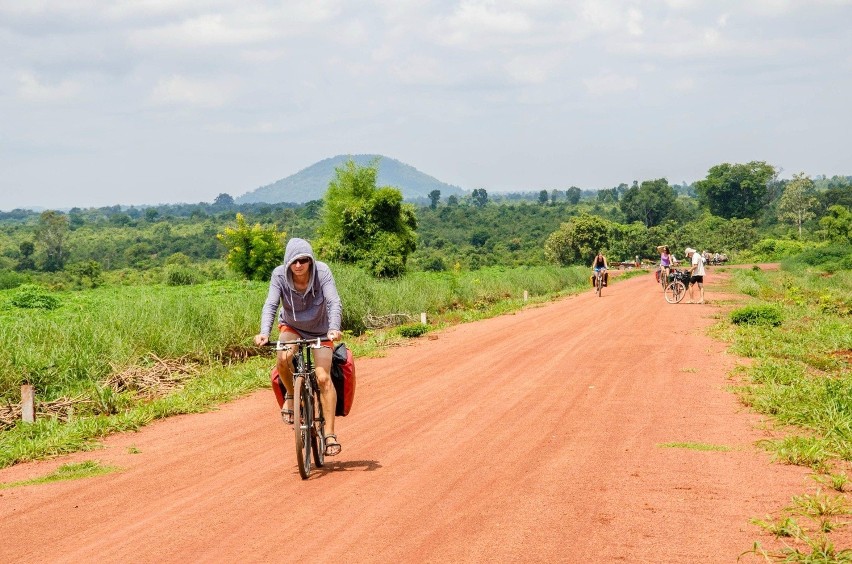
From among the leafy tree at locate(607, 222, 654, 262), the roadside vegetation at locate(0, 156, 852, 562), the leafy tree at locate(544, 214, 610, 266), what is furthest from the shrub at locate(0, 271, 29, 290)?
the leafy tree at locate(607, 222, 654, 262)

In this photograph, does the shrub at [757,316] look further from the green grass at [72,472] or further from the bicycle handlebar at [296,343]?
the green grass at [72,472]

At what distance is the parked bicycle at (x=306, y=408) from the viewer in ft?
23.1

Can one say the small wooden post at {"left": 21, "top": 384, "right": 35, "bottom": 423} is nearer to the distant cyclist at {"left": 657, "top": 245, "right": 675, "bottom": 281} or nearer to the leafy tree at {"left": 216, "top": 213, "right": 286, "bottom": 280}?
the distant cyclist at {"left": 657, "top": 245, "right": 675, "bottom": 281}

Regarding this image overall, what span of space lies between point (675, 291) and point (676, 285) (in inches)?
9.9

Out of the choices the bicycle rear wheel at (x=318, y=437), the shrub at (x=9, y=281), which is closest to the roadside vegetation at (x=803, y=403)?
the bicycle rear wheel at (x=318, y=437)

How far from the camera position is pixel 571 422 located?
9.23m

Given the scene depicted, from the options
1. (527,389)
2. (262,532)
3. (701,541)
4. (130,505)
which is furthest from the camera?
(527,389)

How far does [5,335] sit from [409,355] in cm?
721

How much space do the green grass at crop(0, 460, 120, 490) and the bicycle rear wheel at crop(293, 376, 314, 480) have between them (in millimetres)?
2115

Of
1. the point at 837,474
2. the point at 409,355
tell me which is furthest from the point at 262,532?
the point at 409,355

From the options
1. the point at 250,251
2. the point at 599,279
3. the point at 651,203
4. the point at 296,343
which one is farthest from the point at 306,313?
the point at 651,203

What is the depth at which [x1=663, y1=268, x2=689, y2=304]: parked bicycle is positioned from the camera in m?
27.1

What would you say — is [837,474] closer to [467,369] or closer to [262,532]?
[262,532]

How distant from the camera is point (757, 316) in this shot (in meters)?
19.4
